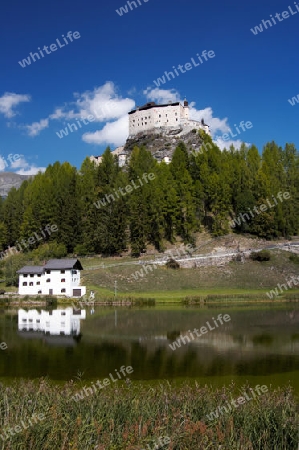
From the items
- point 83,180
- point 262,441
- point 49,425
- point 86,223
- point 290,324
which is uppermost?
point 83,180

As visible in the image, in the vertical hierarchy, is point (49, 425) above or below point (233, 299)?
above

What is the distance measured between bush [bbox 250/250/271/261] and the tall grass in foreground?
59.8 meters

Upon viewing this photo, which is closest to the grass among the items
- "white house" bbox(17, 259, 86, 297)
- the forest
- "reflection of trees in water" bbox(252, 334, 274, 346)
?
"white house" bbox(17, 259, 86, 297)

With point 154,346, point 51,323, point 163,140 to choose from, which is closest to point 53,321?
point 51,323

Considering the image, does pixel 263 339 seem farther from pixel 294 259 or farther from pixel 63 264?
pixel 294 259

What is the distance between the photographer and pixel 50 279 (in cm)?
6656

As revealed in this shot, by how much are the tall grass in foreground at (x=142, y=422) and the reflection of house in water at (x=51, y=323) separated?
2112cm

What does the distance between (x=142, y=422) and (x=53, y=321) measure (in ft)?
113

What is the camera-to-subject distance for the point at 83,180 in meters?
99.2

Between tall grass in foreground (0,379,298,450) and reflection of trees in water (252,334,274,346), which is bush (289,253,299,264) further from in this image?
tall grass in foreground (0,379,298,450)

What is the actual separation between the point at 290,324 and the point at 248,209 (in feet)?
148

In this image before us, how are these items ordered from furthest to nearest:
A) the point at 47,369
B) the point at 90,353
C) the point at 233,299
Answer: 1. the point at 233,299
2. the point at 90,353
3. the point at 47,369

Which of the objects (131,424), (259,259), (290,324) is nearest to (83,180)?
(259,259)

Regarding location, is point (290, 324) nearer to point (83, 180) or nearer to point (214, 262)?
point (214, 262)
